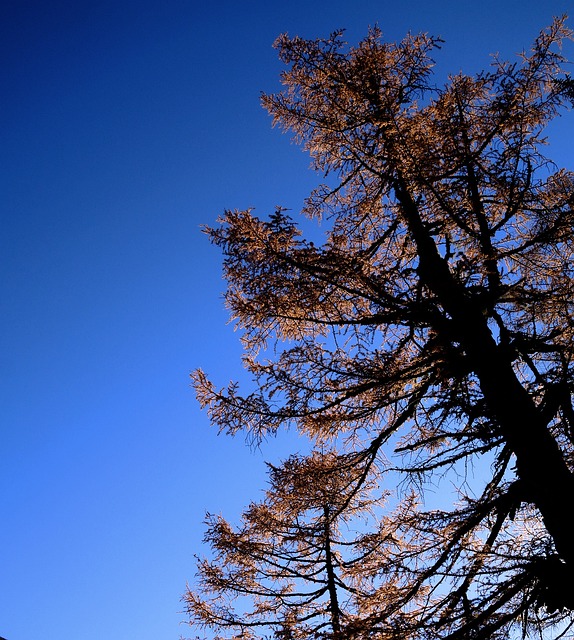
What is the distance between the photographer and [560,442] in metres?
6.66

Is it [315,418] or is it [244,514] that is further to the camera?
[244,514]

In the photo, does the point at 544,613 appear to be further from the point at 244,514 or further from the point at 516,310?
the point at 244,514

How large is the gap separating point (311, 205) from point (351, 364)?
4495 mm

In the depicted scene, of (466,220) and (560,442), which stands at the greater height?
(466,220)

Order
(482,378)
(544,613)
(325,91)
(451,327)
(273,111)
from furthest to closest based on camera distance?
1. (273,111)
2. (325,91)
3. (451,327)
4. (482,378)
5. (544,613)

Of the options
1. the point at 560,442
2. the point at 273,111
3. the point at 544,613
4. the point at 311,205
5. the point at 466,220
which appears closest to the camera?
the point at 544,613

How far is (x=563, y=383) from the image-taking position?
4895 millimetres

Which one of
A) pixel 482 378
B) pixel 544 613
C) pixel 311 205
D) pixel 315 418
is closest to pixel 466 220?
pixel 482 378

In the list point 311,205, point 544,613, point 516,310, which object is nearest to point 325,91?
point 311,205

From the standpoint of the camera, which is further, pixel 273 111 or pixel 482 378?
pixel 273 111

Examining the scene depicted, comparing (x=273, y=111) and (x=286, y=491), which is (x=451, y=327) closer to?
(x=286, y=491)

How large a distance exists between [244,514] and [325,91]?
25.6ft

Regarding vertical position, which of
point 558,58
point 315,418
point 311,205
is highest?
point 311,205

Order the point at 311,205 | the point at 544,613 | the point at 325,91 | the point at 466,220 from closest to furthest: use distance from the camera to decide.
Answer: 1. the point at 544,613
2. the point at 466,220
3. the point at 325,91
4. the point at 311,205
